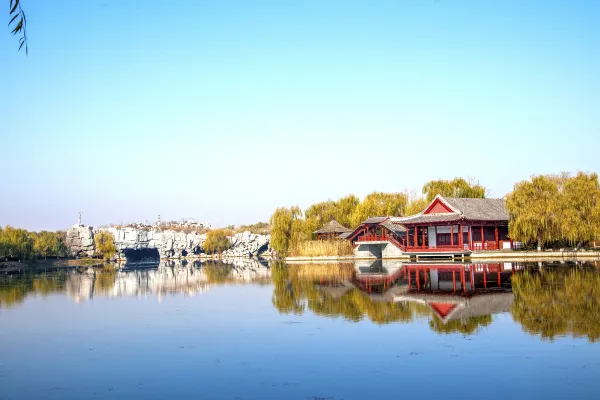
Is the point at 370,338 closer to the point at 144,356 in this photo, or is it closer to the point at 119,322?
the point at 144,356

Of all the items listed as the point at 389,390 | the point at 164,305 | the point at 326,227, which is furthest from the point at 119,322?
the point at 326,227

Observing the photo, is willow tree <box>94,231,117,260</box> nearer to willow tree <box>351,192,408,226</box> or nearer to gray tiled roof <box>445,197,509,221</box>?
willow tree <box>351,192,408,226</box>

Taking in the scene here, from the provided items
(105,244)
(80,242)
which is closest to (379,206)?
(105,244)

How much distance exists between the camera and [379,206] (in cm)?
5659

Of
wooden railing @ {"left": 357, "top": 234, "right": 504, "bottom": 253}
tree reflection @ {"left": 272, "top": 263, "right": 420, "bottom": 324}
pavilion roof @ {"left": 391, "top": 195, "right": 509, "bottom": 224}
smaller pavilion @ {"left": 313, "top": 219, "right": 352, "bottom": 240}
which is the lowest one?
tree reflection @ {"left": 272, "top": 263, "right": 420, "bottom": 324}

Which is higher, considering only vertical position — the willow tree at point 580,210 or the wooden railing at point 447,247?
the willow tree at point 580,210

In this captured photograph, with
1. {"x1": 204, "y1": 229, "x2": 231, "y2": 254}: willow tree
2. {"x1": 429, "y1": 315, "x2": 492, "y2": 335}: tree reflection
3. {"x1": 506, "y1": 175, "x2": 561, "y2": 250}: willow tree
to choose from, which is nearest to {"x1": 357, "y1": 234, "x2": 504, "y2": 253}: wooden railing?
{"x1": 506, "y1": 175, "x2": 561, "y2": 250}: willow tree

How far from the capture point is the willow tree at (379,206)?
5566 cm

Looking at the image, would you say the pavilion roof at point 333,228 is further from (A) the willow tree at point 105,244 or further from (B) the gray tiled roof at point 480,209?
(A) the willow tree at point 105,244

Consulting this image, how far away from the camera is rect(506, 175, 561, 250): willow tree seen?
38.4 meters

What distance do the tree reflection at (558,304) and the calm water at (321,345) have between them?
42 millimetres

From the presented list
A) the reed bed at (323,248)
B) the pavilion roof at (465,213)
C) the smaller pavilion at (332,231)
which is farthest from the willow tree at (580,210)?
the smaller pavilion at (332,231)

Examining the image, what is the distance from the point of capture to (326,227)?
2221 inches

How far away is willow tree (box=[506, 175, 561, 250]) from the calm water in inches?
664
